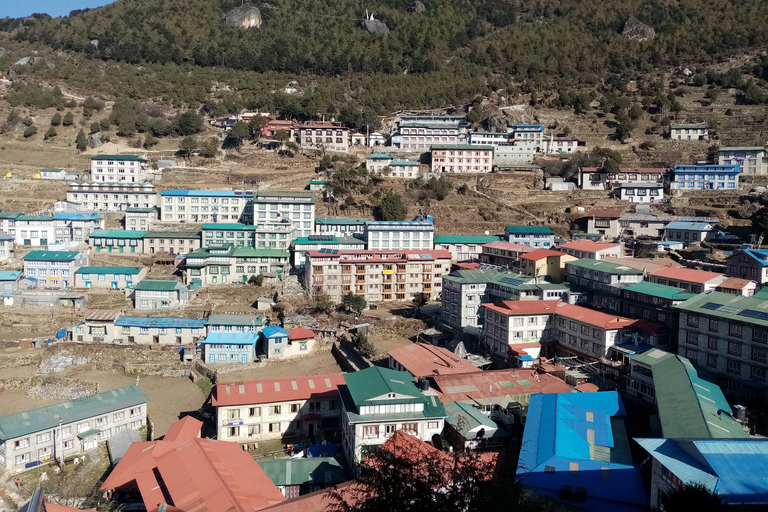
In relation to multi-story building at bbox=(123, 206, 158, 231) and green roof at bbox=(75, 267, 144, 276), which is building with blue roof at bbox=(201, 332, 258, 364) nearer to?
green roof at bbox=(75, 267, 144, 276)

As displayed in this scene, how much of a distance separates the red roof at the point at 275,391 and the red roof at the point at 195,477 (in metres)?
2.38

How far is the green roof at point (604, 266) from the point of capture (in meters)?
24.9

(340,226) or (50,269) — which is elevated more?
(340,226)

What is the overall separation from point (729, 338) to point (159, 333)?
23.0 m

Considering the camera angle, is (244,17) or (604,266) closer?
(604,266)

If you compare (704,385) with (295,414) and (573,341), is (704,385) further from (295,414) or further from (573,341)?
(295,414)

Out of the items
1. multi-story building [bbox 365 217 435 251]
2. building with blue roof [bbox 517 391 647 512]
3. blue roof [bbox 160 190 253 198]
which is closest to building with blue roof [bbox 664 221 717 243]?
multi-story building [bbox 365 217 435 251]

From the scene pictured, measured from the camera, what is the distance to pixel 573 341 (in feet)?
76.2

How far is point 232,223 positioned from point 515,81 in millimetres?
40245

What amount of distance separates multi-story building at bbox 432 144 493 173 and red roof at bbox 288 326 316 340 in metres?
23.2

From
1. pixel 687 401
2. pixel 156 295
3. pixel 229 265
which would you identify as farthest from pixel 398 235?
pixel 687 401

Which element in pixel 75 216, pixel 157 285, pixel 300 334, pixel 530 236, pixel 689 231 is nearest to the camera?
pixel 300 334

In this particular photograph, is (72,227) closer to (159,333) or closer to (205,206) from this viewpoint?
(205,206)

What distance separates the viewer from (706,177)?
42.6 m
